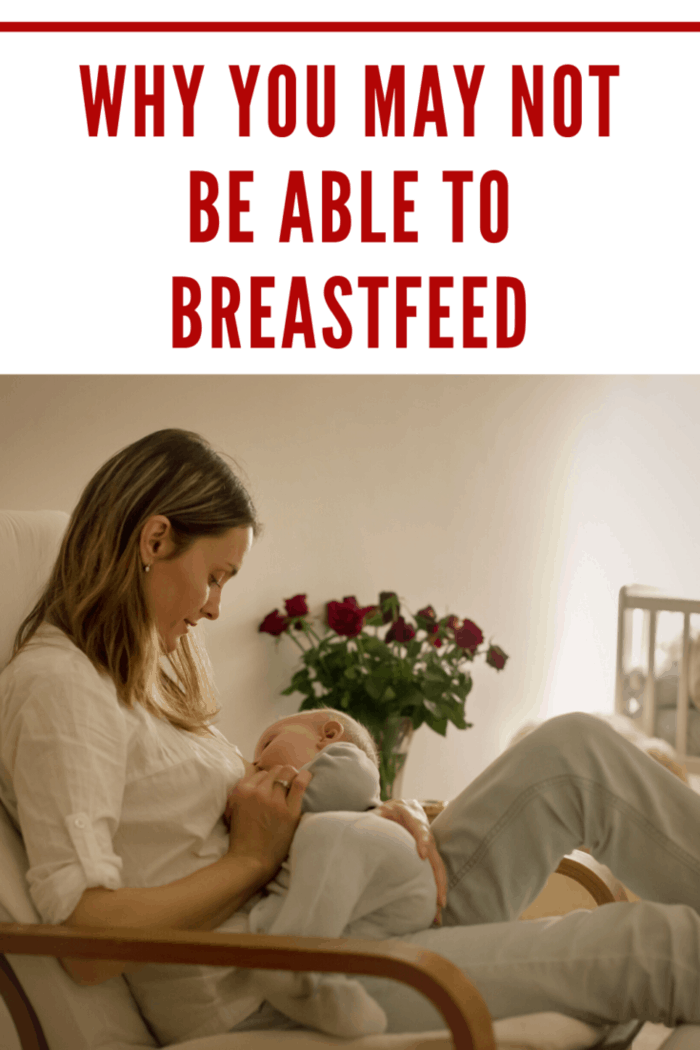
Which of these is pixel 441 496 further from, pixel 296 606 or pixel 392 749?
pixel 392 749

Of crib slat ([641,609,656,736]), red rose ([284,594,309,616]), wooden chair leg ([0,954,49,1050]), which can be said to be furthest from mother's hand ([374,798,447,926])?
crib slat ([641,609,656,736])

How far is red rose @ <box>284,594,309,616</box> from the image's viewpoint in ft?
8.27

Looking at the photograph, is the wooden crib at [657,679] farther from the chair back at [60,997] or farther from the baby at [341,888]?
the chair back at [60,997]

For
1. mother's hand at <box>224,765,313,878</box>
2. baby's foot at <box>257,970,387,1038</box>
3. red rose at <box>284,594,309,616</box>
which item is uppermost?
red rose at <box>284,594,309,616</box>

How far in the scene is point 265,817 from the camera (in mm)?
1183

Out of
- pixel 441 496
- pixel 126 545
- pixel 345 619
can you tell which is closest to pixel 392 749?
pixel 345 619

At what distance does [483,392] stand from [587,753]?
2.08m

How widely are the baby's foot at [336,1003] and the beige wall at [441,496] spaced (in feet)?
4.51

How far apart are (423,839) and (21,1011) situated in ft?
1.67

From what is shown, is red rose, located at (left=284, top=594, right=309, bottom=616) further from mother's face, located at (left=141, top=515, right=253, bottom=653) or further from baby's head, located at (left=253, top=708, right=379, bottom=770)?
mother's face, located at (left=141, top=515, right=253, bottom=653)

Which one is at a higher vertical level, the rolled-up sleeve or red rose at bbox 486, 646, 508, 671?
the rolled-up sleeve

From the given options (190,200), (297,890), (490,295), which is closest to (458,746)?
(490,295)

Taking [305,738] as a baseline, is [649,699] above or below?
below

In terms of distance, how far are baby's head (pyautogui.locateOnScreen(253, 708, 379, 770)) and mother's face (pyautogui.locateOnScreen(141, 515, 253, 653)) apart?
10.4 inches
